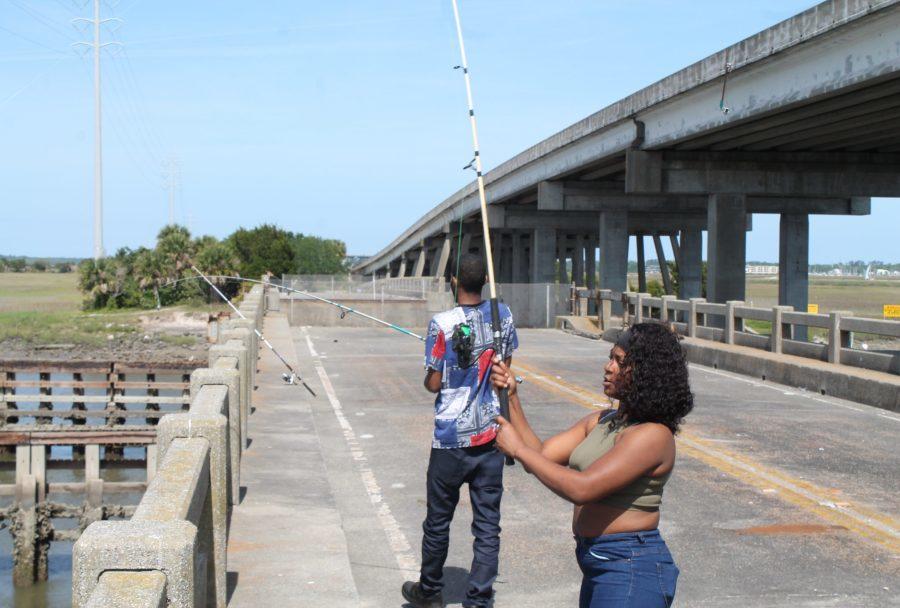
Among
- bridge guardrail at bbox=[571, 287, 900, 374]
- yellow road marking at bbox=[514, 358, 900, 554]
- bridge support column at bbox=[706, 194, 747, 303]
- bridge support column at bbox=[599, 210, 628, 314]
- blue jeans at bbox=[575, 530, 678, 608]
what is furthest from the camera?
bridge support column at bbox=[599, 210, 628, 314]

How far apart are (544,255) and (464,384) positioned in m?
46.2

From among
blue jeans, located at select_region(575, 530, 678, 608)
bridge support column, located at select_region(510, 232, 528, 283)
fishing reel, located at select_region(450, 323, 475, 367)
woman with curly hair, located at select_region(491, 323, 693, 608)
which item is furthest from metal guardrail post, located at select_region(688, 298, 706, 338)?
bridge support column, located at select_region(510, 232, 528, 283)

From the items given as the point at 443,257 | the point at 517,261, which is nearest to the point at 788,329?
the point at 443,257

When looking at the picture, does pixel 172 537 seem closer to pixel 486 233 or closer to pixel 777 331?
pixel 486 233

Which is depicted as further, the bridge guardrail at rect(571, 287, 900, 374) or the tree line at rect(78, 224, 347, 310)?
the tree line at rect(78, 224, 347, 310)

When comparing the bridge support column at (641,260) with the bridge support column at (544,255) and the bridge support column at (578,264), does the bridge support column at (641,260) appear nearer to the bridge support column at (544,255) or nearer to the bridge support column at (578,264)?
the bridge support column at (578,264)

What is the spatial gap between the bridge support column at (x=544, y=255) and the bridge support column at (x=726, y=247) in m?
17.5

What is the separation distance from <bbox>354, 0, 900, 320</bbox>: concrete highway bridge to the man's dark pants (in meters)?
7.81

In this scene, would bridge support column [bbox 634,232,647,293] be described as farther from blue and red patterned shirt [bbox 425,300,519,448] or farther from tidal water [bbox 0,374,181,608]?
blue and red patterned shirt [bbox 425,300,519,448]

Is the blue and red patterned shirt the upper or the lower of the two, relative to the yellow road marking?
upper

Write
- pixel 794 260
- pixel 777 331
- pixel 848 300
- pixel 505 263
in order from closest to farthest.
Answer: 1. pixel 777 331
2. pixel 794 260
3. pixel 505 263
4. pixel 848 300

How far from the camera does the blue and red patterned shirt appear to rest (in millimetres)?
6234

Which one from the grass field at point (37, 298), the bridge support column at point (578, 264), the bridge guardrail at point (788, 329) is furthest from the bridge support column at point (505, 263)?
the bridge guardrail at point (788, 329)

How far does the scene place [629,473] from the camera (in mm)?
4074
